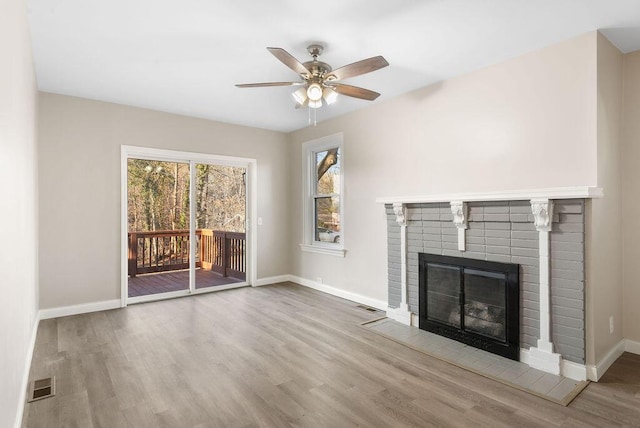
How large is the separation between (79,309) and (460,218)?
183 inches

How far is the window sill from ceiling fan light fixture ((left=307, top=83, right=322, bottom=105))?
253 centimetres

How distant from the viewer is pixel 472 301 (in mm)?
3336

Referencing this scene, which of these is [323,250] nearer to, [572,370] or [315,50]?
[315,50]

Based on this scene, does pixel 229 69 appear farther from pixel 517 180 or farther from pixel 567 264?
pixel 567 264

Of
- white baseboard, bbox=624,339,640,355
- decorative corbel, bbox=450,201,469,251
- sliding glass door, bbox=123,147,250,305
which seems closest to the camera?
white baseboard, bbox=624,339,640,355

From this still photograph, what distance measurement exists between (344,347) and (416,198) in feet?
5.65

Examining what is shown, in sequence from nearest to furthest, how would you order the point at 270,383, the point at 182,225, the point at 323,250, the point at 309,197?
the point at 270,383 → the point at 182,225 → the point at 323,250 → the point at 309,197

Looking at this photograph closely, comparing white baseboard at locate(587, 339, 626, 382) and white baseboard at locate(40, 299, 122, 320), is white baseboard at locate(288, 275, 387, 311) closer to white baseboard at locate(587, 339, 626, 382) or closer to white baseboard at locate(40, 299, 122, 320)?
white baseboard at locate(587, 339, 626, 382)

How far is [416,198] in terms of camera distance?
371 centimetres

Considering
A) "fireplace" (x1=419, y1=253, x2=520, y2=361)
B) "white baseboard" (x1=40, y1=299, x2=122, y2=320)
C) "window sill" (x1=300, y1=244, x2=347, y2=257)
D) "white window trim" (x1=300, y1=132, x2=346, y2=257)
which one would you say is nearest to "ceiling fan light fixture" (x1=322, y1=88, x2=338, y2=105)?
"fireplace" (x1=419, y1=253, x2=520, y2=361)

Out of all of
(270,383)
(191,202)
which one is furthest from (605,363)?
(191,202)

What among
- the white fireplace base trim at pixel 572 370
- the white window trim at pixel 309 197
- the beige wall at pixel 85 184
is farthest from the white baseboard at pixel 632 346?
the beige wall at pixel 85 184

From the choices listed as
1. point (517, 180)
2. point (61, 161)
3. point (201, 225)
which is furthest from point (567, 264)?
point (61, 161)

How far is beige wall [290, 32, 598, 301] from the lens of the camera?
2.83 metres
